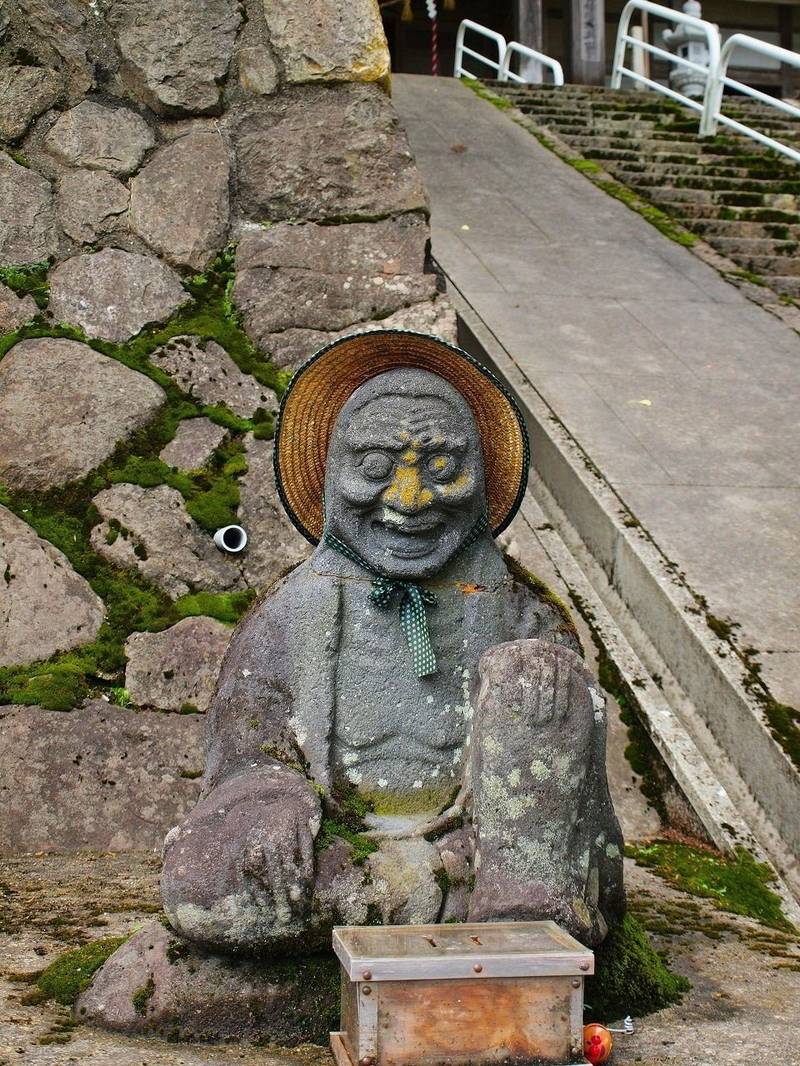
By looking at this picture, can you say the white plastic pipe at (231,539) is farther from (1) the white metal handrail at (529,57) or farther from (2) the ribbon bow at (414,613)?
(1) the white metal handrail at (529,57)

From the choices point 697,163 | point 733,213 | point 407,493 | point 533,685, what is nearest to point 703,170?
point 697,163

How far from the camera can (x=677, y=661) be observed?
17.9 feet

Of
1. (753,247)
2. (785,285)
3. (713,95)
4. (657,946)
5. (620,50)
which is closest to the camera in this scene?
(657,946)

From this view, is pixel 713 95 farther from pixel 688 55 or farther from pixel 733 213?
pixel 688 55

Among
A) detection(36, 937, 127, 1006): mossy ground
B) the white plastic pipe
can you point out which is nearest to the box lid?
detection(36, 937, 127, 1006): mossy ground

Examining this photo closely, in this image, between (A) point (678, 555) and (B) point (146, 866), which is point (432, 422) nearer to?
(B) point (146, 866)

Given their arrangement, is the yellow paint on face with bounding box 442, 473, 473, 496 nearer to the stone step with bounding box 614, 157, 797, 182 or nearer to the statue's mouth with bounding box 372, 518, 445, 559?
the statue's mouth with bounding box 372, 518, 445, 559

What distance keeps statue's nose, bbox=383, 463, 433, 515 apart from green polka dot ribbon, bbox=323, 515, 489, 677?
0.20 meters

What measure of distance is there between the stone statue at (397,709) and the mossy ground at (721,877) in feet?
4.17

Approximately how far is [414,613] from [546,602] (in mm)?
412

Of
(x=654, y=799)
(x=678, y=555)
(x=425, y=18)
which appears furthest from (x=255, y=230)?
(x=425, y=18)

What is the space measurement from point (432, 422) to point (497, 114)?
10.3 meters

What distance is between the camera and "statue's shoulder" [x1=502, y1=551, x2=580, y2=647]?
11.9ft

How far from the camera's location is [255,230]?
22.8 feet
